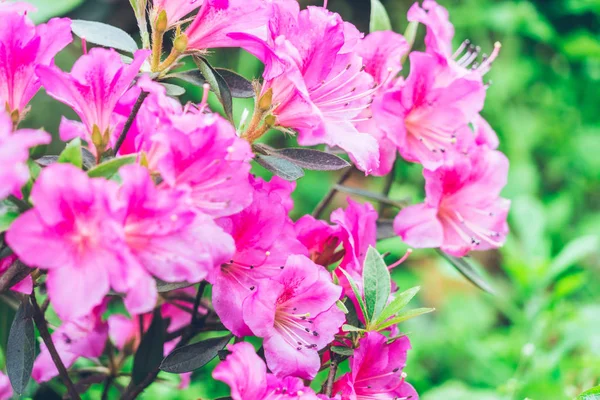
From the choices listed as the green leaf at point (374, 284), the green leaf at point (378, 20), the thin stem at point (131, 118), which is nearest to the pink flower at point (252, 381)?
the green leaf at point (374, 284)

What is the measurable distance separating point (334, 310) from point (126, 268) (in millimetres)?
247

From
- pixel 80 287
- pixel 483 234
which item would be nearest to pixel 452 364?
pixel 483 234

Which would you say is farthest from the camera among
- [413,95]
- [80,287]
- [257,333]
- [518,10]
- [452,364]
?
[518,10]

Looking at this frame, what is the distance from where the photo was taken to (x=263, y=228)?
26.9 inches

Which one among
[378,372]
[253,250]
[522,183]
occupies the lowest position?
[522,183]

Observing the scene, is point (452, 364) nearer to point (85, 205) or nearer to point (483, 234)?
point (483, 234)

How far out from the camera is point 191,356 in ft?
2.29

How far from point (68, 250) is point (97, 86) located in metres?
0.21

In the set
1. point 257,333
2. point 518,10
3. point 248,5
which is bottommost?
point 518,10

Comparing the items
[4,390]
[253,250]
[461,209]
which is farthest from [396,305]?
[4,390]

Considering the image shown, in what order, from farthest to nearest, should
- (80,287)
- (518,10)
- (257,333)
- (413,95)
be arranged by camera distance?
(518,10)
(413,95)
(257,333)
(80,287)

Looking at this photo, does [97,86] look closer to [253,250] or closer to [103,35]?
[103,35]

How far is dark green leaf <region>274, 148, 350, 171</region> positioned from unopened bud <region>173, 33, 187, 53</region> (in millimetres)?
144

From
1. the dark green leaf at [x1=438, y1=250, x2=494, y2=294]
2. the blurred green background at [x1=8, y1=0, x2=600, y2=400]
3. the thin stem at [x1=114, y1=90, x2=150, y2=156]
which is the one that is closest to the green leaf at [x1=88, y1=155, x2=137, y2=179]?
the thin stem at [x1=114, y1=90, x2=150, y2=156]
